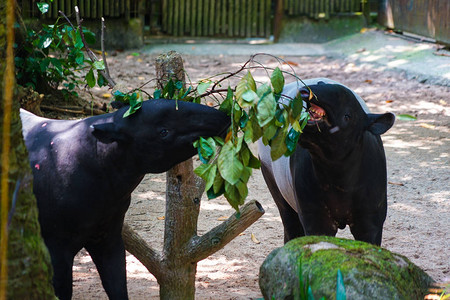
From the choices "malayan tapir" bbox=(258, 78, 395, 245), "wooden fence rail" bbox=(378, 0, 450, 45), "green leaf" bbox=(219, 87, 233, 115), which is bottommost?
"malayan tapir" bbox=(258, 78, 395, 245)

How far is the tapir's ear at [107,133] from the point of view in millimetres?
3508

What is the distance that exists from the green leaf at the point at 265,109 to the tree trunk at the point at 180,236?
1.06 m

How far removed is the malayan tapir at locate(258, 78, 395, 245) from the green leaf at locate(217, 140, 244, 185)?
660 mm

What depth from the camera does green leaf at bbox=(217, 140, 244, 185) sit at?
338 centimetres

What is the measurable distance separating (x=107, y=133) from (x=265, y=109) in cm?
83

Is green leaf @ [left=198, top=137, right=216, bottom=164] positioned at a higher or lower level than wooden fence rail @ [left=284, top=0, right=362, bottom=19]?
lower

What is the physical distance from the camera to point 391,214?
6703mm

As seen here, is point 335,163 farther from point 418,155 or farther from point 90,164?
point 418,155

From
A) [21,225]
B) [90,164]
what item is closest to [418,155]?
[90,164]

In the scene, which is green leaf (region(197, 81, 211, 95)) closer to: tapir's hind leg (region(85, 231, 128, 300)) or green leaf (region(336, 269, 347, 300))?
tapir's hind leg (region(85, 231, 128, 300))

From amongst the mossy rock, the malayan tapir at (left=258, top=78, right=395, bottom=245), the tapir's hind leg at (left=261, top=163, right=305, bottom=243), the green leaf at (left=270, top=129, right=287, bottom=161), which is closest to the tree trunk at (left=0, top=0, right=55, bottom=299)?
the mossy rock

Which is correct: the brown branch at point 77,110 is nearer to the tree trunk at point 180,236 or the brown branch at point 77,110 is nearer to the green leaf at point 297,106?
the tree trunk at point 180,236

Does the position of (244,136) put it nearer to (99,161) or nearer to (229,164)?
(229,164)

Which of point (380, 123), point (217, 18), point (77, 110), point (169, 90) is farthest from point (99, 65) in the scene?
point (217, 18)
